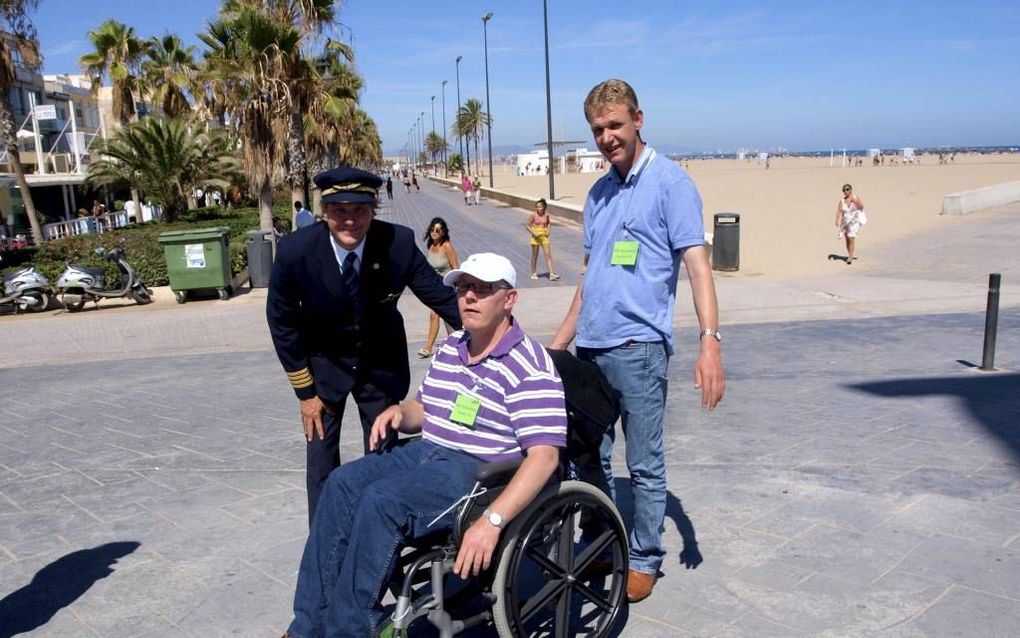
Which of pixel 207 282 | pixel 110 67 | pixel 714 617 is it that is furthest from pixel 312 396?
pixel 110 67

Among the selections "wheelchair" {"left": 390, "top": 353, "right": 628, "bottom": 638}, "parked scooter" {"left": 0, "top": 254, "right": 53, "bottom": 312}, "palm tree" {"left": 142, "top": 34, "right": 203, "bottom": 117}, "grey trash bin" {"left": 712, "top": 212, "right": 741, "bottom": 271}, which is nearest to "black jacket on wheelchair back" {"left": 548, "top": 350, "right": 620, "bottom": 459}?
"wheelchair" {"left": 390, "top": 353, "right": 628, "bottom": 638}

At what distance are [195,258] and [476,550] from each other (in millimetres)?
11410

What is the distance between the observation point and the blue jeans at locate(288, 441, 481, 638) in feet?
8.64

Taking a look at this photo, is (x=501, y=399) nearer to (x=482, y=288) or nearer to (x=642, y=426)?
(x=482, y=288)

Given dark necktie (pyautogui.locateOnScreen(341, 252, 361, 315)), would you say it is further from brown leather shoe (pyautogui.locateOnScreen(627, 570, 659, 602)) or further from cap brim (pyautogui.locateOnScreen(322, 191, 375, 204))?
brown leather shoe (pyautogui.locateOnScreen(627, 570, 659, 602))

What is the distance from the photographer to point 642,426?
3.27 m

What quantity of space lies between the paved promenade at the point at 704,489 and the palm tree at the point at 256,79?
12978 mm

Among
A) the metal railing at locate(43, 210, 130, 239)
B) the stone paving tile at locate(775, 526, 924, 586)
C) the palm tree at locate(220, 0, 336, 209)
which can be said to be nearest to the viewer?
the stone paving tile at locate(775, 526, 924, 586)

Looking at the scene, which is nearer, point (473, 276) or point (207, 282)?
point (473, 276)

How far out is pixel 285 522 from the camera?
4.38 m

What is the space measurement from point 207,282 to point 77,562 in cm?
954

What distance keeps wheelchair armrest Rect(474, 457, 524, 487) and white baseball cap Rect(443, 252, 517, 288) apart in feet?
1.96

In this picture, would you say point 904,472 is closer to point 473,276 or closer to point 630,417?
point 630,417

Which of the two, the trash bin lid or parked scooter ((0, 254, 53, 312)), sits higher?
the trash bin lid
